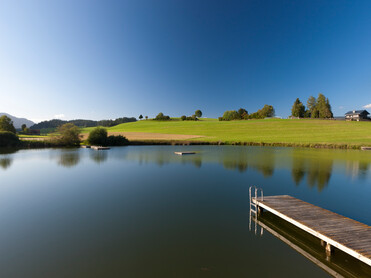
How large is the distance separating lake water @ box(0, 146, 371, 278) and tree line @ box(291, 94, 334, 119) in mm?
86499

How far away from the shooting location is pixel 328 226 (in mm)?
6637

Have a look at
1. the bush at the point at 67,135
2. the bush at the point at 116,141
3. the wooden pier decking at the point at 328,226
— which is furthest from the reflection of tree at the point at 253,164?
the bush at the point at 67,135

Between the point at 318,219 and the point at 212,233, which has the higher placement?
the point at 318,219

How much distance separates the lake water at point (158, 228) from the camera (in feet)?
18.0

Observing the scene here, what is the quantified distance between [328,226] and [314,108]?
101068mm

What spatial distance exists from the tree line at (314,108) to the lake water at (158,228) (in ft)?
284

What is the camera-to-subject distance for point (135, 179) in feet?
53.7

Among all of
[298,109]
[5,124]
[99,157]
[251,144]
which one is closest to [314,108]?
[298,109]

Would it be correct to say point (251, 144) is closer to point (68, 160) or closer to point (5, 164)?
point (68, 160)

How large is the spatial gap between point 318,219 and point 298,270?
2.73 m

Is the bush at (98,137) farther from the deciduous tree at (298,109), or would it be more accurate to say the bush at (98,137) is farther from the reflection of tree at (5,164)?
the deciduous tree at (298,109)

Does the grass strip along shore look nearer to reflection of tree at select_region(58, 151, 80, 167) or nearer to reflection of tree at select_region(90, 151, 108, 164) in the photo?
reflection of tree at select_region(90, 151, 108, 164)

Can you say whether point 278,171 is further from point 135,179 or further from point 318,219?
point 135,179

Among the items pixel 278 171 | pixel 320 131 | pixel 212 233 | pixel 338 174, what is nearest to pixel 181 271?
pixel 212 233
